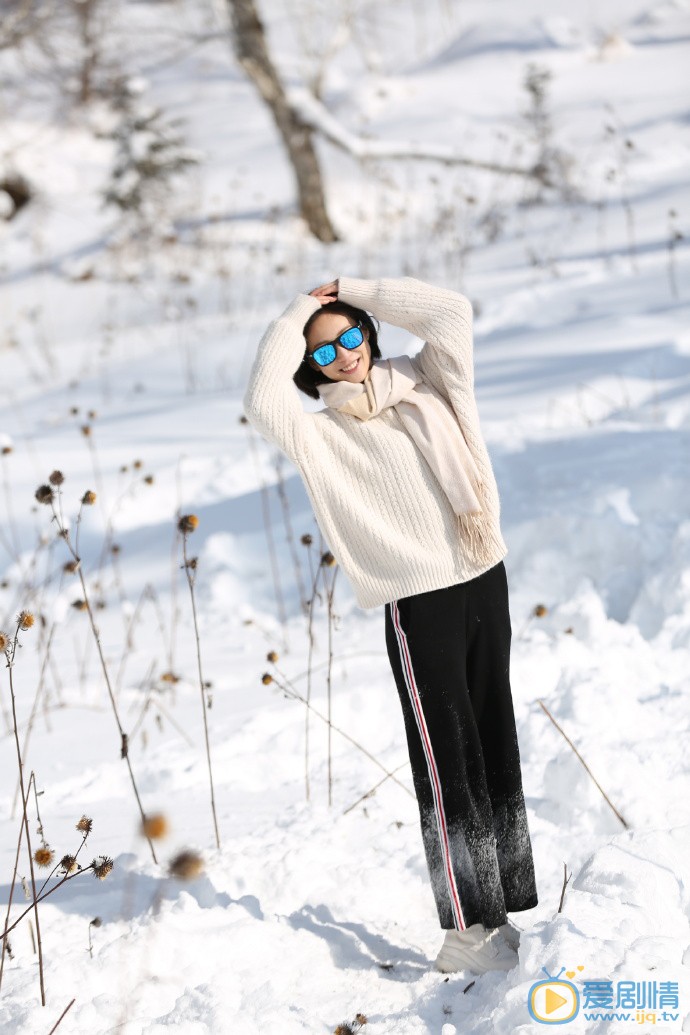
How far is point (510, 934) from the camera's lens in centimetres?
210

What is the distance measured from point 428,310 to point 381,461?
12.4 inches

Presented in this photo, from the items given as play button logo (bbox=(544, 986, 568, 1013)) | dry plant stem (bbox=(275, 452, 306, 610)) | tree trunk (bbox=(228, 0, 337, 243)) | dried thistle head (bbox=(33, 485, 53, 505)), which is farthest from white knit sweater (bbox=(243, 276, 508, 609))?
tree trunk (bbox=(228, 0, 337, 243))

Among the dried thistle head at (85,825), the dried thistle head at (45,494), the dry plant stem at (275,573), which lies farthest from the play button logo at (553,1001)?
the dry plant stem at (275,573)

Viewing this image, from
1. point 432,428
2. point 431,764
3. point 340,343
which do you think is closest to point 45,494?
point 340,343

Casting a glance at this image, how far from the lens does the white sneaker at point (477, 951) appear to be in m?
2.05

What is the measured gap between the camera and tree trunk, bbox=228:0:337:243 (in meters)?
10.3

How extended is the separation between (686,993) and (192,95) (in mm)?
19184

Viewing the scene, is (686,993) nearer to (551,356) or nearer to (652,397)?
(652,397)

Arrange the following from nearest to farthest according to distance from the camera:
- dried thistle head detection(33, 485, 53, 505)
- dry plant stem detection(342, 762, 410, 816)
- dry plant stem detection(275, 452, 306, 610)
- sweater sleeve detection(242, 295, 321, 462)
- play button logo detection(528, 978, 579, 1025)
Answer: play button logo detection(528, 978, 579, 1025), sweater sleeve detection(242, 295, 321, 462), dried thistle head detection(33, 485, 53, 505), dry plant stem detection(342, 762, 410, 816), dry plant stem detection(275, 452, 306, 610)

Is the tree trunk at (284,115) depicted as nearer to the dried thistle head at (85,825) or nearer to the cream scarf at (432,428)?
the cream scarf at (432,428)

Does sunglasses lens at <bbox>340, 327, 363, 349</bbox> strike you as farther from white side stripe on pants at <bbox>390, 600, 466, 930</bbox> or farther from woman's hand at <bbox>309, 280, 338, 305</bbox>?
white side stripe on pants at <bbox>390, 600, 466, 930</bbox>

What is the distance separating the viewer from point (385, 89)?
663 inches

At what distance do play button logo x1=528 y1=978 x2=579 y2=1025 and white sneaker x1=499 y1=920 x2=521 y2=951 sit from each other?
0.27 meters

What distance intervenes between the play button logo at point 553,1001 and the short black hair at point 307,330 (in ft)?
3.90
